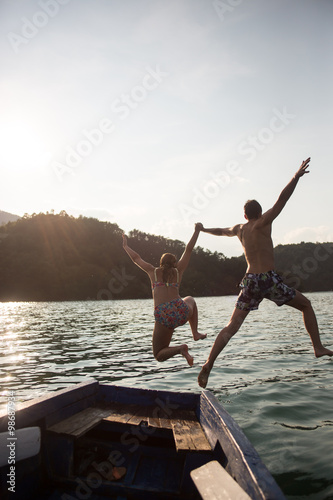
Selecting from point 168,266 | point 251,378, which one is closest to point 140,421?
point 168,266

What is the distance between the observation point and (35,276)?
9456 cm

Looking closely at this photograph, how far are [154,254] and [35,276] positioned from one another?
32.5 metres

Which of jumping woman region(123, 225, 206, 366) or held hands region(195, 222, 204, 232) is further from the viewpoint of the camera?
held hands region(195, 222, 204, 232)

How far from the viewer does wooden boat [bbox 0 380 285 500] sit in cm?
358

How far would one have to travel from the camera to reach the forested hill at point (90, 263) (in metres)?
92.8

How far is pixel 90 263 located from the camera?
354ft

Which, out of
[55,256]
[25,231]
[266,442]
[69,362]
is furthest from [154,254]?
[266,442]

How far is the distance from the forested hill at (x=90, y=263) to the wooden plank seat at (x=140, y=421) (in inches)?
2777

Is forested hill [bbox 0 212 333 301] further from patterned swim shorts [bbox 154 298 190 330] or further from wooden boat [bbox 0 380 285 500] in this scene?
wooden boat [bbox 0 380 285 500]

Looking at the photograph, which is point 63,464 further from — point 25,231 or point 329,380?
point 25,231

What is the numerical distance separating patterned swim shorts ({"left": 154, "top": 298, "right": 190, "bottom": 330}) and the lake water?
8.18 ft

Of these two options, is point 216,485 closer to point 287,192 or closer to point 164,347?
point 164,347

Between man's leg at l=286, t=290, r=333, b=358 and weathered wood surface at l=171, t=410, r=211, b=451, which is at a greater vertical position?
man's leg at l=286, t=290, r=333, b=358

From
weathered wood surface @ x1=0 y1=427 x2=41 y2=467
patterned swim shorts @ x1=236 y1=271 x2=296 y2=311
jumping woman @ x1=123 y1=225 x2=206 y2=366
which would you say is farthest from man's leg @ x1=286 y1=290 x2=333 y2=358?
weathered wood surface @ x1=0 y1=427 x2=41 y2=467
